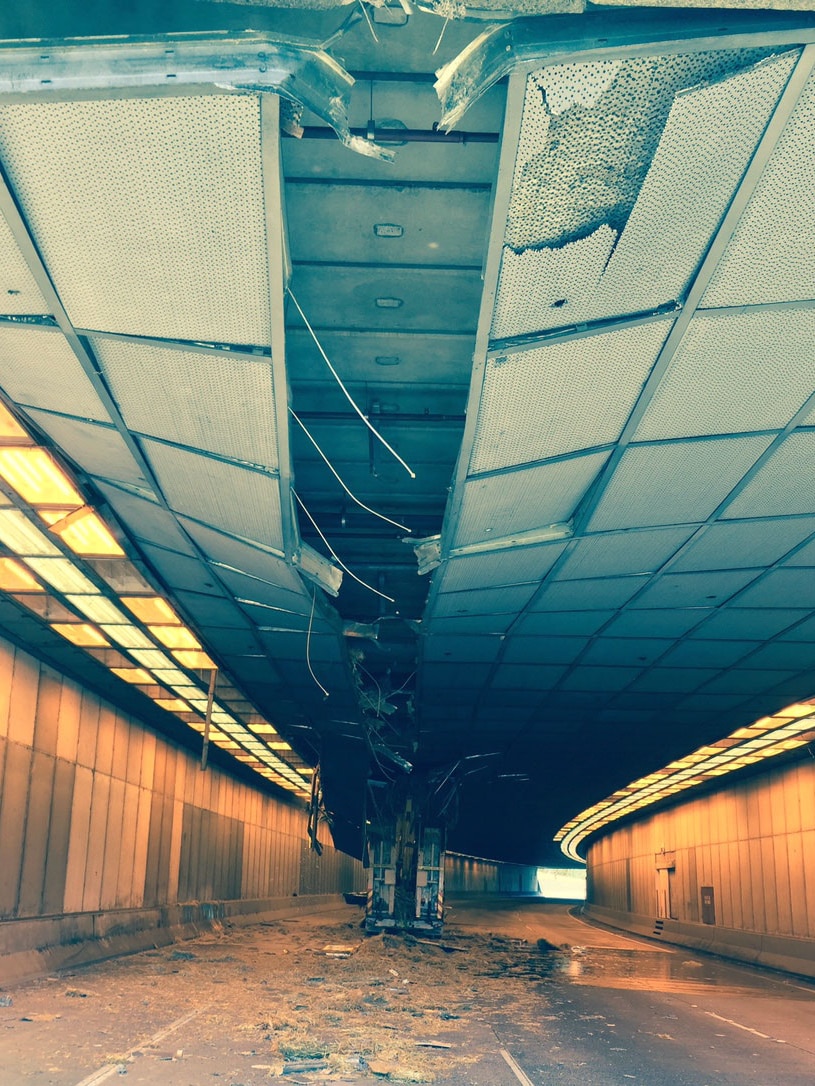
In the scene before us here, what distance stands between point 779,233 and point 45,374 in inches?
185

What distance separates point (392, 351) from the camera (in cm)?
685

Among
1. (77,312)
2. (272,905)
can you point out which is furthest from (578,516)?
(272,905)

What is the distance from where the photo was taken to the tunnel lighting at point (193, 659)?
14.7 metres

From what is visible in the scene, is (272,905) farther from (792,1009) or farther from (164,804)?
(792,1009)

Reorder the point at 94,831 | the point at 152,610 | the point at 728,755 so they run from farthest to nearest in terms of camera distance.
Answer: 1. the point at 728,755
2. the point at 94,831
3. the point at 152,610

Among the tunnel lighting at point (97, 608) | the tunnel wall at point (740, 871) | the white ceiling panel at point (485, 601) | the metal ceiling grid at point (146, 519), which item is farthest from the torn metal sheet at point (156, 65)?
the tunnel wall at point (740, 871)

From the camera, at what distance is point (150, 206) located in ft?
14.0

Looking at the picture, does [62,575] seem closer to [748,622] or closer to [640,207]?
[640,207]

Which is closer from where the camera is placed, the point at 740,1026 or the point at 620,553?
the point at 620,553

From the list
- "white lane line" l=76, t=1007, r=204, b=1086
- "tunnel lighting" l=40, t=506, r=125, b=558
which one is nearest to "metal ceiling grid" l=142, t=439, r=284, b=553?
"tunnel lighting" l=40, t=506, r=125, b=558

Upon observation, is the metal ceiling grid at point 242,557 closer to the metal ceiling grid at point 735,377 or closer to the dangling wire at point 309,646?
the dangling wire at point 309,646

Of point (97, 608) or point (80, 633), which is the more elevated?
point (97, 608)

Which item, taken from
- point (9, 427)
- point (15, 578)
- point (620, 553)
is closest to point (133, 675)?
point (15, 578)

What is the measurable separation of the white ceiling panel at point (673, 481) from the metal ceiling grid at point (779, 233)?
190cm
